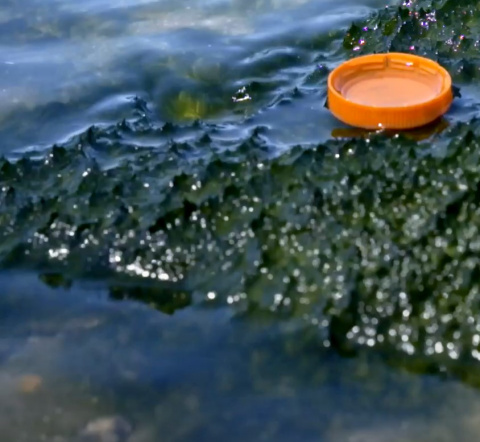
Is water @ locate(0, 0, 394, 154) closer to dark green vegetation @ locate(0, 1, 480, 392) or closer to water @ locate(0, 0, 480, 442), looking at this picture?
water @ locate(0, 0, 480, 442)

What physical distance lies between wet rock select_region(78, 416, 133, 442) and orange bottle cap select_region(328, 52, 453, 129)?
132 centimetres

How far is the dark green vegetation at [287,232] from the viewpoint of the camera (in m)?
2.07

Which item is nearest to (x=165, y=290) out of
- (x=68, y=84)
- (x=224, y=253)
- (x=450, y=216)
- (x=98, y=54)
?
(x=224, y=253)

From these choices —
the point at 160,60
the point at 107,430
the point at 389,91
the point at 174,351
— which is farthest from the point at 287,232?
the point at 160,60

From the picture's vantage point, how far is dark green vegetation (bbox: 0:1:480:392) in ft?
6.80

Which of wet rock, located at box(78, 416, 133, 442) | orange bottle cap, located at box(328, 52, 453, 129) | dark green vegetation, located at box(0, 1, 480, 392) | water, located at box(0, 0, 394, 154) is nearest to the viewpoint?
wet rock, located at box(78, 416, 133, 442)

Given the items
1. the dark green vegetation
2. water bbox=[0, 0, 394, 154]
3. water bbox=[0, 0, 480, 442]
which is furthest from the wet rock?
water bbox=[0, 0, 394, 154]

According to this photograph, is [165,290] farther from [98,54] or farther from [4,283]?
[98,54]

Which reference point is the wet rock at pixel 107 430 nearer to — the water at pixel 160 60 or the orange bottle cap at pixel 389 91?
the water at pixel 160 60

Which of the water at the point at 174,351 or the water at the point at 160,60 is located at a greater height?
the water at the point at 160,60

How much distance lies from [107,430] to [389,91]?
1.67m

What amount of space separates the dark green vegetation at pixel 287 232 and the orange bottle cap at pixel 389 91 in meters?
0.10

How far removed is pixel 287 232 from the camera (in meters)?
2.22

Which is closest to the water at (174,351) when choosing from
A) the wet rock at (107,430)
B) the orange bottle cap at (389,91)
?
the wet rock at (107,430)
